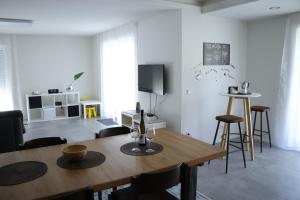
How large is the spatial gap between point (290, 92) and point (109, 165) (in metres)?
3.59

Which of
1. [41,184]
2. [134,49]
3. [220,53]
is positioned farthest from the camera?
[134,49]

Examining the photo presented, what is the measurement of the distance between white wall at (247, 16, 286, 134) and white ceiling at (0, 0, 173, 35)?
1.93 metres

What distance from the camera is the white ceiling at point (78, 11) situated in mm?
3550

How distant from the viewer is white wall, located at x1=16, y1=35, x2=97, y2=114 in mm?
6891

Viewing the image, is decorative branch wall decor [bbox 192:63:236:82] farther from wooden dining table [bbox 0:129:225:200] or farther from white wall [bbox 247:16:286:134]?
wooden dining table [bbox 0:129:225:200]

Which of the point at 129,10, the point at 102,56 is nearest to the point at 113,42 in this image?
the point at 102,56

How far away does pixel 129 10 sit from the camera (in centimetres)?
405

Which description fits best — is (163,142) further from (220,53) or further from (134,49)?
(134,49)

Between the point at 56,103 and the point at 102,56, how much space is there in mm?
1888

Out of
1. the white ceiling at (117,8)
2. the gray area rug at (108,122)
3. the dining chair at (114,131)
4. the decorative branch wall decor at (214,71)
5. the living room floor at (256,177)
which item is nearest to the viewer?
the dining chair at (114,131)

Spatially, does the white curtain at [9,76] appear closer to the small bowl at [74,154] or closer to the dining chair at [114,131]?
the dining chair at [114,131]

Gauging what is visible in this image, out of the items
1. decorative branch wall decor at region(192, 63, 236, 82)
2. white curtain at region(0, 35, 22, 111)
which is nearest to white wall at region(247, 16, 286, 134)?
decorative branch wall decor at region(192, 63, 236, 82)

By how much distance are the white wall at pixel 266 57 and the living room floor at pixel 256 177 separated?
90cm

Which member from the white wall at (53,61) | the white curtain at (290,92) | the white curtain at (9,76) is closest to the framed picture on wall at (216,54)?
the white curtain at (290,92)
